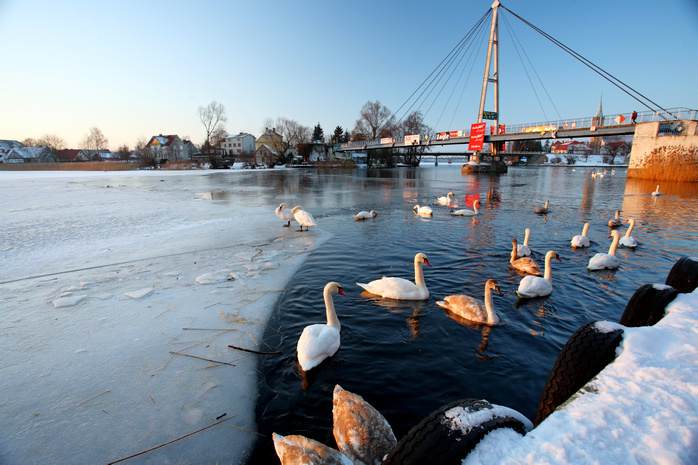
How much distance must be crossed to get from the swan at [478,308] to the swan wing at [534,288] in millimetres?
1049

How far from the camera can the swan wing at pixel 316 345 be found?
11.9ft

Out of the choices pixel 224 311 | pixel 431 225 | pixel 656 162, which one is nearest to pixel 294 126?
pixel 656 162

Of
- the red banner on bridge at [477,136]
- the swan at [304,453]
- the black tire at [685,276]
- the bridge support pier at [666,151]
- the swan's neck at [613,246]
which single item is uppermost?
the red banner on bridge at [477,136]

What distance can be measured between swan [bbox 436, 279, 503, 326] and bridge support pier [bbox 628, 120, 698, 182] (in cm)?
3524

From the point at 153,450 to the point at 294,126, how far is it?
9790 cm

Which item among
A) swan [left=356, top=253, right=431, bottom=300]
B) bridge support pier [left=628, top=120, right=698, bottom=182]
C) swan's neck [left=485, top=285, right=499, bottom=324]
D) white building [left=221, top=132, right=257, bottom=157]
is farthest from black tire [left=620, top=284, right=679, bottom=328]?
white building [left=221, top=132, right=257, bottom=157]

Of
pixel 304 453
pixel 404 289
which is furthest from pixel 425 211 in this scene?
pixel 304 453

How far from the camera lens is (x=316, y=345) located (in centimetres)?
369

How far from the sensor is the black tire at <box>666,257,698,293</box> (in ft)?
13.1

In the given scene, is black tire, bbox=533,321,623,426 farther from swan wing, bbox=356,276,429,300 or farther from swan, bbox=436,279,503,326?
A: swan wing, bbox=356,276,429,300

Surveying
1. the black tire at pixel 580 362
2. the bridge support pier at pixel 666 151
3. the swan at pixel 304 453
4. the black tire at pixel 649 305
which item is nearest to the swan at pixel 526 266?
the black tire at pixel 649 305

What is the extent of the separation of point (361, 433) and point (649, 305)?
10.6ft

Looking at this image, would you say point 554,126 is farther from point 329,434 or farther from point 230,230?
point 329,434

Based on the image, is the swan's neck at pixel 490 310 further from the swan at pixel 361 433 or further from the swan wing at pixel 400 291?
the swan at pixel 361 433
